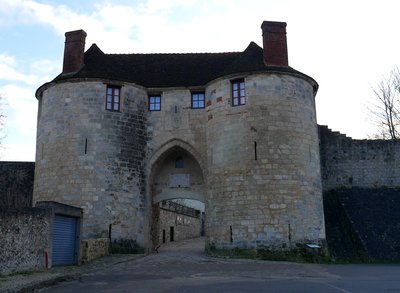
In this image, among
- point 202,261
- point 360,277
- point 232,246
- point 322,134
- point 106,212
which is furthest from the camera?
point 322,134

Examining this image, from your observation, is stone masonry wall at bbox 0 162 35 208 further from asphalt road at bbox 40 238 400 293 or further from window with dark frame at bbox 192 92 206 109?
asphalt road at bbox 40 238 400 293

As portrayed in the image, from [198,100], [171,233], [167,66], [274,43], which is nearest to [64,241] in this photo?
[198,100]

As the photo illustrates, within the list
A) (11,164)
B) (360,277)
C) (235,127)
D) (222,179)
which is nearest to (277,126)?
(235,127)

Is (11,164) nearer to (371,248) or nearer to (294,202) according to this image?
(294,202)

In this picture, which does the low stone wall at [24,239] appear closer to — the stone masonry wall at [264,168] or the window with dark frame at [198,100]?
the stone masonry wall at [264,168]

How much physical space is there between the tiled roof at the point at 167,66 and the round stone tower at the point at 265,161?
82 centimetres

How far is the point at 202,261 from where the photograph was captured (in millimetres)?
14516

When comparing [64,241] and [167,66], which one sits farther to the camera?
[167,66]

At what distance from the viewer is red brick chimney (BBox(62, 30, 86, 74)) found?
19344 millimetres

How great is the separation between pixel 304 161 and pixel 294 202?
173 centimetres

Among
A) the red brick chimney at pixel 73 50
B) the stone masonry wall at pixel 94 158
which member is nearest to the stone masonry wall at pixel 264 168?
the stone masonry wall at pixel 94 158

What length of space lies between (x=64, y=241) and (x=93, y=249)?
6.42 ft

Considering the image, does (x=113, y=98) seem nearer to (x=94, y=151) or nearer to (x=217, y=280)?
(x=94, y=151)

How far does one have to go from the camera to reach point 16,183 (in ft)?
71.9
